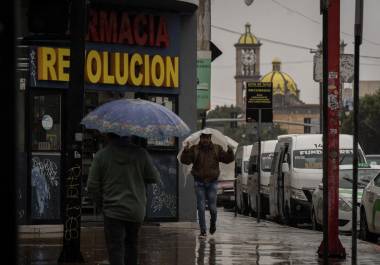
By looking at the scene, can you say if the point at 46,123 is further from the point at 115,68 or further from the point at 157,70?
the point at 157,70

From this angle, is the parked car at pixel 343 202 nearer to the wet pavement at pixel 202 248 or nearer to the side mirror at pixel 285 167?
the wet pavement at pixel 202 248

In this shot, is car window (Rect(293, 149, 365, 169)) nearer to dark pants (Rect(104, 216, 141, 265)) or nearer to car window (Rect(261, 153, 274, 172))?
car window (Rect(261, 153, 274, 172))

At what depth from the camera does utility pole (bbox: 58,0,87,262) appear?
405 inches

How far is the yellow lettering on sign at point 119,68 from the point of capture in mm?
16750

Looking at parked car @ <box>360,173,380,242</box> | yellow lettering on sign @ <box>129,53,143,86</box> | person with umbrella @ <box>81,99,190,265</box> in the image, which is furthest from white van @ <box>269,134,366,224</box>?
person with umbrella @ <box>81,99,190,265</box>

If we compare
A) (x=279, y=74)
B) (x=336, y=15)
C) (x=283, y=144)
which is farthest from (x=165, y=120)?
(x=279, y=74)

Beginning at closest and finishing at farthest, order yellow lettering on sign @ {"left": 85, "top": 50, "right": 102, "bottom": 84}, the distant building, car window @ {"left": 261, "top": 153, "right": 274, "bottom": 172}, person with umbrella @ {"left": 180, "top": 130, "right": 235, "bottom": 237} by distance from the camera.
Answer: person with umbrella @ {"left": 180, "top": 130, "right": 235, "bottom": 237}
yellow lettering on sign @ {"left": 85, "top": 50, "right": 102, "bottom": 84}
car window @ {"left": 261, "top": 153, "right": 274, "bottom": 172}
the distant building

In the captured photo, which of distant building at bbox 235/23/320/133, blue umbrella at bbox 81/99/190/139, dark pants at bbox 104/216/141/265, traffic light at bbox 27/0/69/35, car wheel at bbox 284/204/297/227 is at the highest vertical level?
distant building at bbox 235/23/320/133

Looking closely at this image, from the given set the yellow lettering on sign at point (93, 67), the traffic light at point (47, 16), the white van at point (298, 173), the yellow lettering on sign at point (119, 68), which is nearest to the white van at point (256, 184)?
the white van at point (298, 173)

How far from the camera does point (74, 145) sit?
34.0 feet

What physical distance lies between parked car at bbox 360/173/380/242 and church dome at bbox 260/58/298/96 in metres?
156

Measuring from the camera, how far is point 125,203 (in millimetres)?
7719

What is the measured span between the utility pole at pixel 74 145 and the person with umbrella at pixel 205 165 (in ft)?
16.2

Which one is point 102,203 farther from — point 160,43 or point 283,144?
point 283,144
